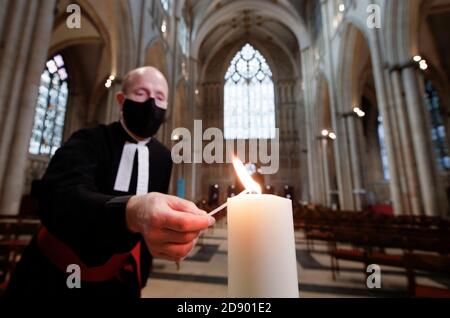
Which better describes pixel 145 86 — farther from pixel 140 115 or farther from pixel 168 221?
pixel 168 221

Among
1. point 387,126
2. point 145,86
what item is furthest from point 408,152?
point 145,86

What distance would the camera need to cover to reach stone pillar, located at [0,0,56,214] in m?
4.00

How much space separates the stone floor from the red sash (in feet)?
4.77

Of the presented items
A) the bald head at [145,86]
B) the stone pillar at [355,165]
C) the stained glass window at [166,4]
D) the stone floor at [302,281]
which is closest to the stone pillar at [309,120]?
the stone pillar at [355,165]

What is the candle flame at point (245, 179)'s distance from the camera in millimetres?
422

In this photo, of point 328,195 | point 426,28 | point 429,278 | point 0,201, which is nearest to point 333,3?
point 426,28

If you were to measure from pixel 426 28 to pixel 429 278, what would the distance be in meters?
16.2

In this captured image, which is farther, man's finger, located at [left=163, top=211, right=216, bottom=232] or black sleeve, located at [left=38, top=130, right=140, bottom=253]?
black sleeve, located at [left=38, top=130, right=140, bottom=253]

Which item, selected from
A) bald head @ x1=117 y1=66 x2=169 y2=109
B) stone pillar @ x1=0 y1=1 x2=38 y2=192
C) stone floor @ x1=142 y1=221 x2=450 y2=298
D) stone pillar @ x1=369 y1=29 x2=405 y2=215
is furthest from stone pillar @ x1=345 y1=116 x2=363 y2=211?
stone pillar @ x1=0 y1=1 x2=38 y2=192

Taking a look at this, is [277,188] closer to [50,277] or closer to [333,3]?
[333,3]

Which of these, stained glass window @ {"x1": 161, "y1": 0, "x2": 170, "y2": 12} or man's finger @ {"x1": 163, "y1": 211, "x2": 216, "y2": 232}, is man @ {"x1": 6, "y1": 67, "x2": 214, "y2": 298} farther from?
stained glass window @ {"x1": 161, "y1": 0, "x2": 170, "y2": 12}

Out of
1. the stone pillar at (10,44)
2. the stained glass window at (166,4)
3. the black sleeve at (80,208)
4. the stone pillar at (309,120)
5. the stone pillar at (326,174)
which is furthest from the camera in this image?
the stone pillar at (309,120)

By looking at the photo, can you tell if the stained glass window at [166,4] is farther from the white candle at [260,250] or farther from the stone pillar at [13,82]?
the white candle at [260,250]

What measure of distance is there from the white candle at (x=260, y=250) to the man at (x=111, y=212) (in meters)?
0.06
